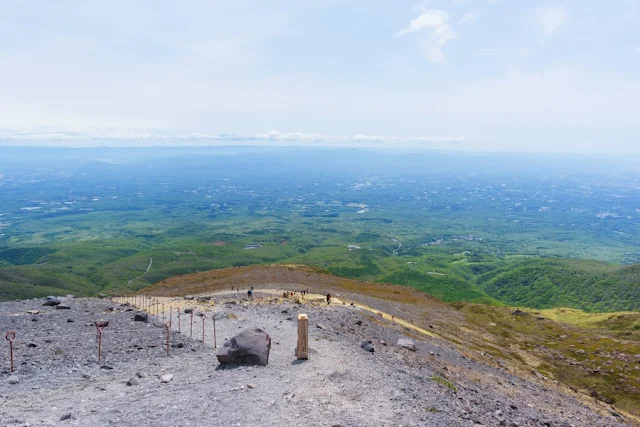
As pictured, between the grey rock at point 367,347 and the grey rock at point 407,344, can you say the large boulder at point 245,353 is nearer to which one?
the grey rock at point 367,347

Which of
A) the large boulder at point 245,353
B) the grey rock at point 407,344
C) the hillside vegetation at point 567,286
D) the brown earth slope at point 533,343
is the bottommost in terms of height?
the hillside vegetation at point 567,286

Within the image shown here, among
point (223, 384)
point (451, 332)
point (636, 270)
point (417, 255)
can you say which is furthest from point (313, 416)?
point (417, 255)

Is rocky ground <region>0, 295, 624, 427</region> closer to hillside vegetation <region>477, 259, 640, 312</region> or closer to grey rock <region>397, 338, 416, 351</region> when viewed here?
grey rock <region>397, 338, 416, 351</region>

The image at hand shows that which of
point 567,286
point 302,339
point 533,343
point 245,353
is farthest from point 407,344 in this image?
point 567,286

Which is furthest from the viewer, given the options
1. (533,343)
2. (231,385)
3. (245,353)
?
(533,343)

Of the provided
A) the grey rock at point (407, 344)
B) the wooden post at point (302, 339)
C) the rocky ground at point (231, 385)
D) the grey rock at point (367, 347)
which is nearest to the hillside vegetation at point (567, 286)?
the grey rock at point (407, 344)

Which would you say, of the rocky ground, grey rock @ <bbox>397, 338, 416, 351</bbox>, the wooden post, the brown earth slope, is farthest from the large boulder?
the brown earth slope

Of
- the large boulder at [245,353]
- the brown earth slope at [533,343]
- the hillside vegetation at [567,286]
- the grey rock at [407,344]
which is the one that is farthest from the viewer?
the hillside vegetation at [567,286]

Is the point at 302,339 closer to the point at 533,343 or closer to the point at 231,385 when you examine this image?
the point at 231,385

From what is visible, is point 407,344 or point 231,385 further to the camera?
point 407,344
